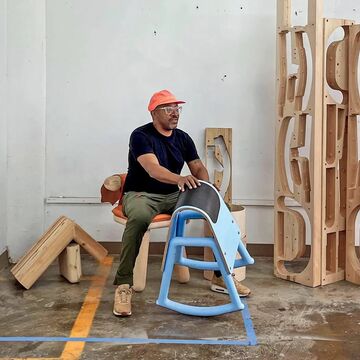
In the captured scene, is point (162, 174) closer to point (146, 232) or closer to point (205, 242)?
point (146, 232)

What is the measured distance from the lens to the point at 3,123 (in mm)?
4531

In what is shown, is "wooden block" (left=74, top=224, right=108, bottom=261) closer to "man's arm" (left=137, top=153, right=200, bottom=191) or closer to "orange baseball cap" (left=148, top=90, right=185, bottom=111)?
"man's arm" (left=137, top=153, right=200, bottom=191)

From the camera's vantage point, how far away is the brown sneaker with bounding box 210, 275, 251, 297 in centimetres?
388

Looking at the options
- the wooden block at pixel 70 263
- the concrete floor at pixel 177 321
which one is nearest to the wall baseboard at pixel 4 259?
the concrete floor at pixel 177 321

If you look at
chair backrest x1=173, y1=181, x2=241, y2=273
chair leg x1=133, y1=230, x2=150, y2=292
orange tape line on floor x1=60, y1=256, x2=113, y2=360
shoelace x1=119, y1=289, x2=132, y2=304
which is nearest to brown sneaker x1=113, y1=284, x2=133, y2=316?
shoelace x1=119, y1=289, x2=132, y2=304

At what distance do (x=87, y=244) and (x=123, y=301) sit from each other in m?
0.98

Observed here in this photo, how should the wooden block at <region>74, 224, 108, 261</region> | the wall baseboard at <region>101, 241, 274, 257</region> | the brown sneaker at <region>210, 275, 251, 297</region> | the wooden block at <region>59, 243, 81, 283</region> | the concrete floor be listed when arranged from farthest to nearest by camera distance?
the wall baseboard at <region>101, 241, 274, 257</region>, the wooden block at <region>74, 224, 108, 261</region>, the wooden block at <region>59, 243, 81, 283</region>, the brown sneaker at <region>210, 275, 251, 297</region>, the concrete floor

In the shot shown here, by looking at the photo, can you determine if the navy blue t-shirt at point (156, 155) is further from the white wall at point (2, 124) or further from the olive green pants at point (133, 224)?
the white wall at point (2, 124)

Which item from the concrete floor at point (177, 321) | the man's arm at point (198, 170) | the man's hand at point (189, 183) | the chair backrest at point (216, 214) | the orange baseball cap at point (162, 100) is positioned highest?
the orange baseball cap at point (162, 100)

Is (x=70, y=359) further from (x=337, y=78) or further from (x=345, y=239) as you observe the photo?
(x=337, y=78)

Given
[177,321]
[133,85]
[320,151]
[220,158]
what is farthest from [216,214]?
[133,85]

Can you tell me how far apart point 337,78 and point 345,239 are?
47.8 inches

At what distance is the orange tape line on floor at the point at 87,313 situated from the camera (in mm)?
2951

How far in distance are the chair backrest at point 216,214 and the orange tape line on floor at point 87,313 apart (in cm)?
82
